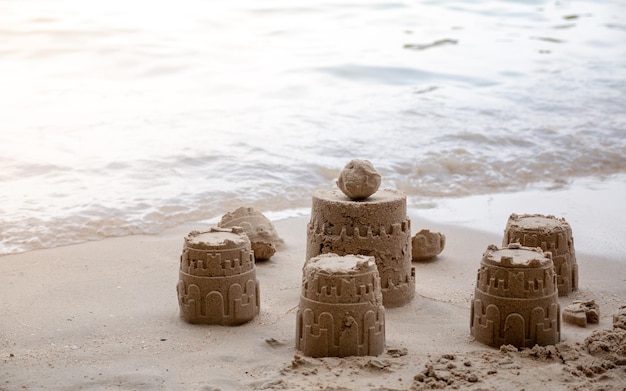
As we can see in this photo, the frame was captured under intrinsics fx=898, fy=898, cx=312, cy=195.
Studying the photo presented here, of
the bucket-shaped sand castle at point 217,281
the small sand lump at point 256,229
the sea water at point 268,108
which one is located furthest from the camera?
the sea water at point 268,108

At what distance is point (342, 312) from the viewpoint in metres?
3.56

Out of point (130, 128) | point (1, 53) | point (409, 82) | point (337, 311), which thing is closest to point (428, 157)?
point (130, 128)

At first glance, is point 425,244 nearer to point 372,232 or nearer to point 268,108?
point 372,232

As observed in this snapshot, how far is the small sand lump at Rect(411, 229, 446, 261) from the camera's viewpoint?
5148 millimetres

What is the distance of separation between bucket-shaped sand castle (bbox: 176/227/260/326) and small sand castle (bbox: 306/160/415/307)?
401 mm

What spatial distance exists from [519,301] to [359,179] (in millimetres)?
956

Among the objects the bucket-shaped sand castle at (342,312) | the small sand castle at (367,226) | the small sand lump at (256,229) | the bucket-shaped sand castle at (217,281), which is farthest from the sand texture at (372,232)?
the small sand lump at (256,229)

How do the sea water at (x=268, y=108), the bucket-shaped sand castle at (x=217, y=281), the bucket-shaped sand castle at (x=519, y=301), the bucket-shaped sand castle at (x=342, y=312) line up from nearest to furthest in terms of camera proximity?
the bucket-shaped sand castle at (x=342, y=312) → the bucket-shaped sand castle at (x=519, y=301) → the bucket-shaped sand castle at (x=217, y=281) → the sea water at (x=268, y=108)

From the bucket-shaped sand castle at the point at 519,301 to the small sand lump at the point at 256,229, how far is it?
5.38ft

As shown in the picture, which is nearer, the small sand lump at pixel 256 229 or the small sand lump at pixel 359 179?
the small sand lump at pixel 359 179

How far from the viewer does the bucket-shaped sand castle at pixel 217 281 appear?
4.02 m

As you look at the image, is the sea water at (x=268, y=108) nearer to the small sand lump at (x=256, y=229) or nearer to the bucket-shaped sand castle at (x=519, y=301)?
the small sand lump at (x=256, y=229)

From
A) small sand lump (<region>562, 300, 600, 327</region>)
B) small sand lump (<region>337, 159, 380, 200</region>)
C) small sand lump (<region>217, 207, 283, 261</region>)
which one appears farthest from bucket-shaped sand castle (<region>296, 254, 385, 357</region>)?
small sand lump (<region>217, 207, 283, 261</region>)

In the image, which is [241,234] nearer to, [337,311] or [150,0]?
[337,311]
